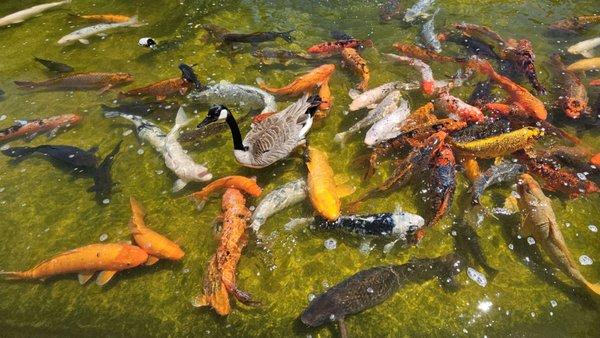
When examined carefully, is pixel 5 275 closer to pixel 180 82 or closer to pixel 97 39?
pixel 180 82

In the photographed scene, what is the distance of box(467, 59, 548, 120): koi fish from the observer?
20.6ft

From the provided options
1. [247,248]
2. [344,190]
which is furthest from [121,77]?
[344,190]

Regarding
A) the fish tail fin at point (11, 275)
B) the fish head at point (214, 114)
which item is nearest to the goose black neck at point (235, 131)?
the fish head at point (214, 114)

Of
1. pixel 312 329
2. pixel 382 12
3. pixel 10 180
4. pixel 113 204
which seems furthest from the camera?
pixel 382 12

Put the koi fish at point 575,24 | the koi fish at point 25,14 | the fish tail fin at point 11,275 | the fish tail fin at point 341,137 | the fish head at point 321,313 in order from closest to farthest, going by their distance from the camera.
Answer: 1. the fish head at point 321,313
2. the fish tail fin at point 11,275
3. the fish tail fin at point 341,137
4. the koi fish at point 575,24
5. the koi fish at point 25,14

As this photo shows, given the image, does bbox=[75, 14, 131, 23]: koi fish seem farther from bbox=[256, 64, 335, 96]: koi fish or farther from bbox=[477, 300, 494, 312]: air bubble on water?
bbox=[477, 300, 494, 312]: air bubble on water

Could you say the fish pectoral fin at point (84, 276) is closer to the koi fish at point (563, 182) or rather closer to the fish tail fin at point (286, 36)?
the fish tail fin at point (286, 36)

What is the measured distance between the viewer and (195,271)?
203 inches

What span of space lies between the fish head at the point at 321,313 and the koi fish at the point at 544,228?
2649mm

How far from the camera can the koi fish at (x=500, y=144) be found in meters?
5.73

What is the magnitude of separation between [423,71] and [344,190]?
317cm

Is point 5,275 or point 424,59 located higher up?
point 424,59

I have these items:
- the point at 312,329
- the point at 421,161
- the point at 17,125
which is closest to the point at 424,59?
the point at 421,161

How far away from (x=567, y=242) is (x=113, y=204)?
626cm
